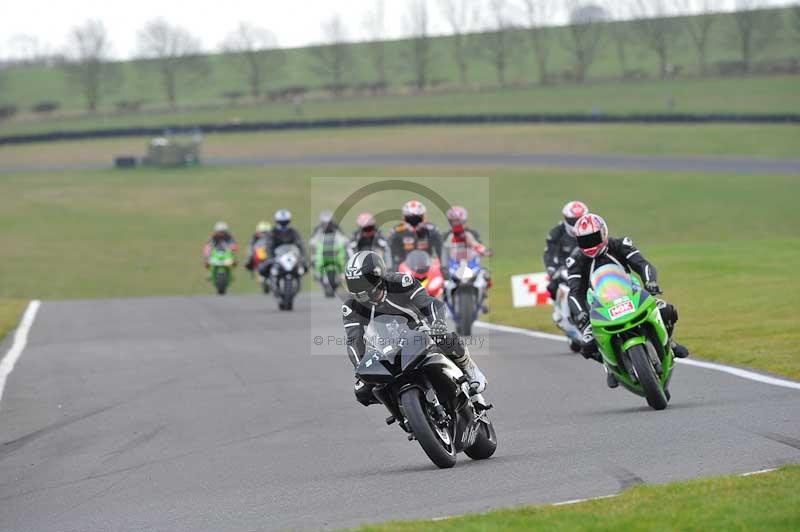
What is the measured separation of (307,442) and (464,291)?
763 centimetres

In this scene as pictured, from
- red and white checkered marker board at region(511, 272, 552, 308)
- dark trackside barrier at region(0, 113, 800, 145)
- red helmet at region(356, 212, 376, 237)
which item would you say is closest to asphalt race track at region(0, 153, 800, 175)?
Result: dark trackside barrier at region(0, 113, 800, 145)

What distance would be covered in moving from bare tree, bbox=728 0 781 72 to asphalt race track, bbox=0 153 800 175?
41.7 meters

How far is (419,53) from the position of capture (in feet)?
356

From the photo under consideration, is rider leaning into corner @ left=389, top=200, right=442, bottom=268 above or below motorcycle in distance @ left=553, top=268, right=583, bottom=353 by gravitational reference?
above

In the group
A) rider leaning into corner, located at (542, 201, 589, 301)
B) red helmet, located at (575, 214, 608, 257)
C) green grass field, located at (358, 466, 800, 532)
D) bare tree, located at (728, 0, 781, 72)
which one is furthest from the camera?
bare tree, located at (728, 0, 781, 72)

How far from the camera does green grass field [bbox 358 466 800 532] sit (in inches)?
248

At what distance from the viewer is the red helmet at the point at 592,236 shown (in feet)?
36.3

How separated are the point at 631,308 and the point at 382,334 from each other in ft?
9.39

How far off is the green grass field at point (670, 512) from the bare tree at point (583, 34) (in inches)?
3493

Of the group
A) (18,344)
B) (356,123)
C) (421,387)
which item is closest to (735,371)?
(421,387)

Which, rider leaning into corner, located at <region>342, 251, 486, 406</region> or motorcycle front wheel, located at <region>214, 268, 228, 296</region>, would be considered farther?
motorcycle front wheel, located at <region>214, 268, 228, 296</region>

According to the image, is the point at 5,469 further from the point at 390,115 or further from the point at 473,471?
the point at 390,115

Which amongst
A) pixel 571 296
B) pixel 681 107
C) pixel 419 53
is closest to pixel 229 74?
pixel 419 53

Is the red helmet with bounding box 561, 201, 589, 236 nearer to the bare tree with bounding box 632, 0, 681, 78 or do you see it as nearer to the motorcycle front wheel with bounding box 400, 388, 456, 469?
the motorcycle front wheel with bounding box 400, 388, 456, 469
